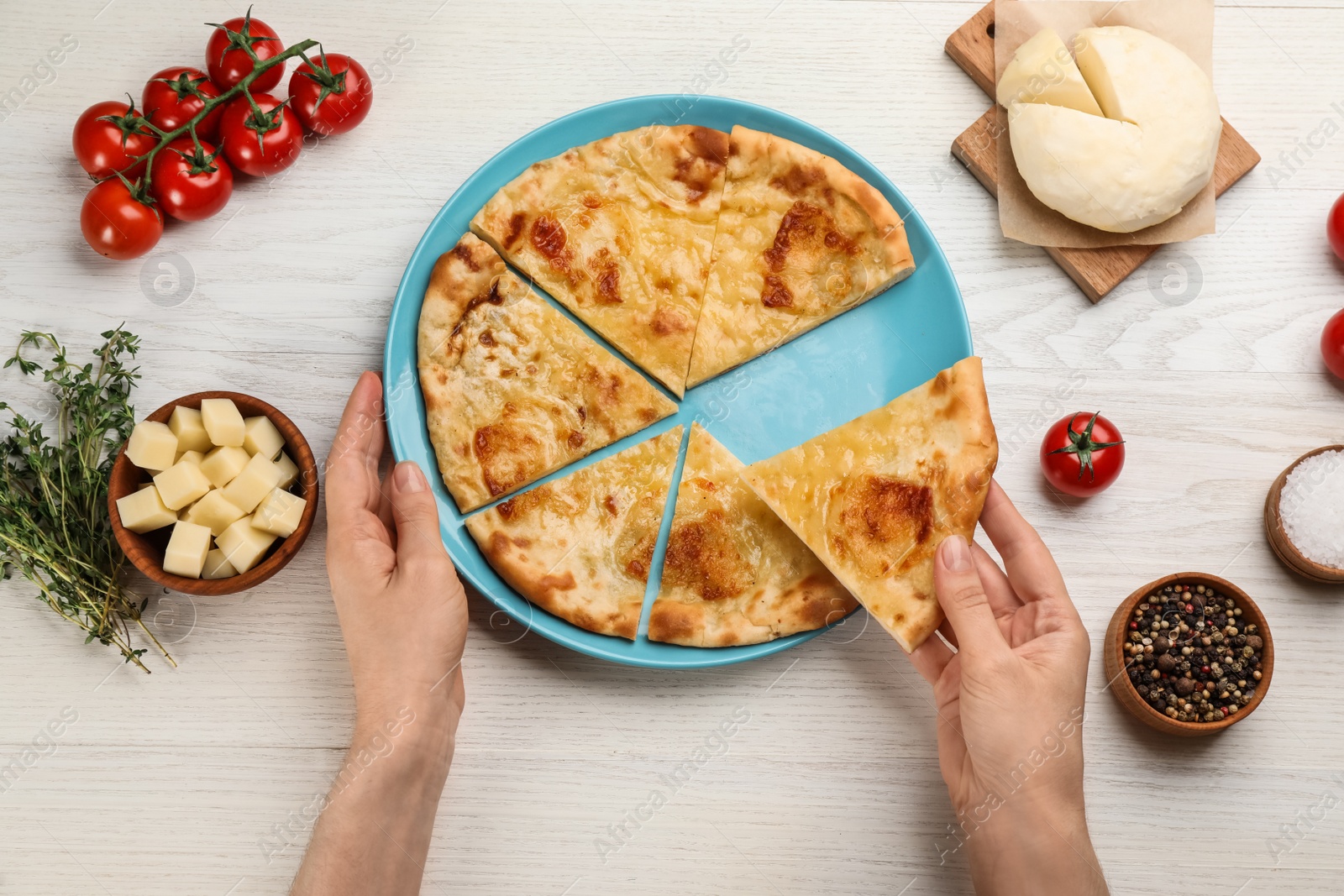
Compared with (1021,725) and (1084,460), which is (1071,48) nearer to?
(1084,460)

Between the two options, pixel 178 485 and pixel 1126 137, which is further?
pixel 1126 137

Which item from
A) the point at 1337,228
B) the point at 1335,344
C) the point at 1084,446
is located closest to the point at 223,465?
the point at 1084,446

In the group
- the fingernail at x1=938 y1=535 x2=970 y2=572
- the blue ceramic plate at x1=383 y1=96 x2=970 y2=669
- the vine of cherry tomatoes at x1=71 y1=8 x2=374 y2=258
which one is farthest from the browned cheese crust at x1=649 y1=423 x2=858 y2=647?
the vine of cherry tomatoes at x1=71 y1=8 x2=374 y2=258

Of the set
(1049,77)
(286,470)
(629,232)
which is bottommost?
(286,470)

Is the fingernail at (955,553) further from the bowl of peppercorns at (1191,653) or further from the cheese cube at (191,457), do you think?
the cheese cube at (191,457)

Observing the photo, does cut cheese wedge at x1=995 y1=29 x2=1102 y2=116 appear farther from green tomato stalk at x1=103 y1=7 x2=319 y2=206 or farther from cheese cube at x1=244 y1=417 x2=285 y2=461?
cheese cube at x1=244 y1=417 x2=285 y2=461

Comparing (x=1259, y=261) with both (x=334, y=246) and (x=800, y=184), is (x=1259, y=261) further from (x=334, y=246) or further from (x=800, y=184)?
(x=334, y=246)
